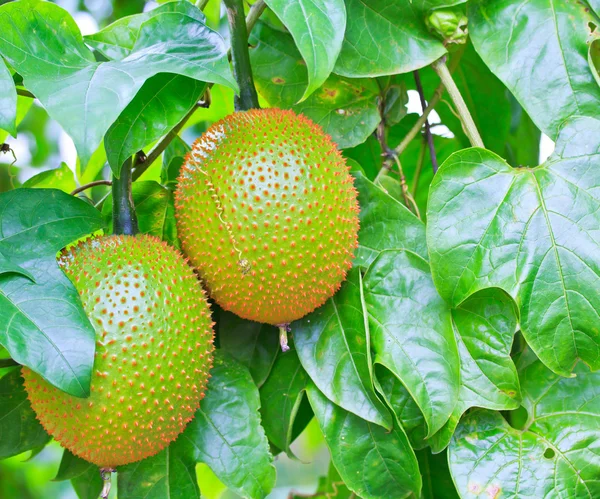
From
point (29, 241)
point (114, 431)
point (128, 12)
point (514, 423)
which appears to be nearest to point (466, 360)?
point (514, 423)

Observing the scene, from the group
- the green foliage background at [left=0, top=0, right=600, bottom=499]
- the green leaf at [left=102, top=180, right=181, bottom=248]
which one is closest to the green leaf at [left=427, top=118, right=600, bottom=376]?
the green foliage background at [left=0, top=0, right=600, bottom=499]

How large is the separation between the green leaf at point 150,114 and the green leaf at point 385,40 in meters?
0.20

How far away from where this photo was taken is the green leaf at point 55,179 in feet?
3.42

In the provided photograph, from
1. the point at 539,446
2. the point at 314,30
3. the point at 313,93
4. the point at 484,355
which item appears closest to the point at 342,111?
the point at 313,93

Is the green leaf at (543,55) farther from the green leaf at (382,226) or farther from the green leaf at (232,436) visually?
the green leaf at (232,436)

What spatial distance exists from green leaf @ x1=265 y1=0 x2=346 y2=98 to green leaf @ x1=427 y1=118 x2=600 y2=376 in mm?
177

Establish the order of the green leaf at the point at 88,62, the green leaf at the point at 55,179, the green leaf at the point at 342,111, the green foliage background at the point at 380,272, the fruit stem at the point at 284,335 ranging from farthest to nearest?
the green leaf at the point at 55,179 → the green leaf at the point at 342,111 → the fruit stem at the point at 284,335 → the green foliage background at the point at 380,272 → the green leaf at the point at 88,62

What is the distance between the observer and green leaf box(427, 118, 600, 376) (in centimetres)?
71

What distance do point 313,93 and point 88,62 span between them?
12.7 inches

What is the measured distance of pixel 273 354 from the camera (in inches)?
34.8

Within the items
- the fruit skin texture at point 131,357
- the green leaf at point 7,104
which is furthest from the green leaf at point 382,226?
the green leaf at point 7,104

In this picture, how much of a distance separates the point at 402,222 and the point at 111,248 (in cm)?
33

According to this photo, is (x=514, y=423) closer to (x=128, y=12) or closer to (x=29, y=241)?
(x=29, y=241)

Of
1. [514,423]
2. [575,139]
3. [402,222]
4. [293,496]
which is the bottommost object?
[293,496]
